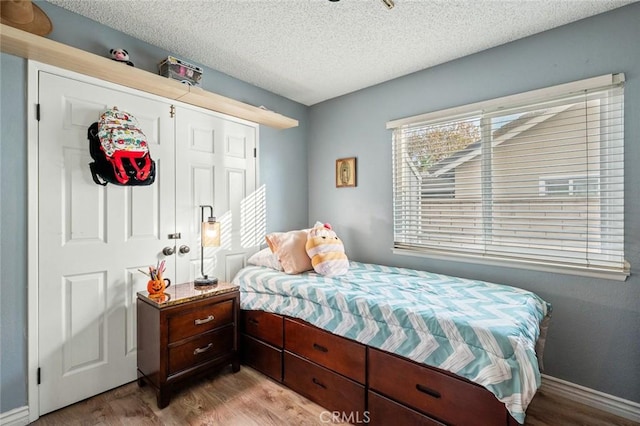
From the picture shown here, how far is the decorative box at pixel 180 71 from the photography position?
2234 millimetres

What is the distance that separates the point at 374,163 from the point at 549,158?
4.63ft

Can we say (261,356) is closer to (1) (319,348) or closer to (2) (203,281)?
(1) (319,348)

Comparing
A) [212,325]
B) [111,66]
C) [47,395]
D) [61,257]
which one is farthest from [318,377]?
[111,66]

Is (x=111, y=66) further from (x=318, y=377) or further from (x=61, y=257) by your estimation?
(x=318, y=377)

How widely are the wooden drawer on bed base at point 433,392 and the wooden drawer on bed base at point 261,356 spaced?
0.78 m

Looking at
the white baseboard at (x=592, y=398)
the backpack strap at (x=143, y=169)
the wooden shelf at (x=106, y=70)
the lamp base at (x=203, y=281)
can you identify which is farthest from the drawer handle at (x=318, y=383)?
the wooden shelf at (x=106, y=70)

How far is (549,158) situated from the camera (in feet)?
6.91

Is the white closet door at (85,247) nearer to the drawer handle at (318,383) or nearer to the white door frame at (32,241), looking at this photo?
the white door frame at (32,241)

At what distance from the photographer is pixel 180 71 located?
90.0 inches

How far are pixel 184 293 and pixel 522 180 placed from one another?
8.43ft

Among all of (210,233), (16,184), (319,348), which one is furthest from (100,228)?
(319,348)

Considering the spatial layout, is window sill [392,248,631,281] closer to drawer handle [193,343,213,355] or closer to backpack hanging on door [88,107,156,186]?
drawer handle [193,343,213,355]

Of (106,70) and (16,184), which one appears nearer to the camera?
(16,184)

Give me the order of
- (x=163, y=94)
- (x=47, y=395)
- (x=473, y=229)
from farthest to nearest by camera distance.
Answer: (x=473, y=229), (x=163, y=94), (x=47, y=395)
